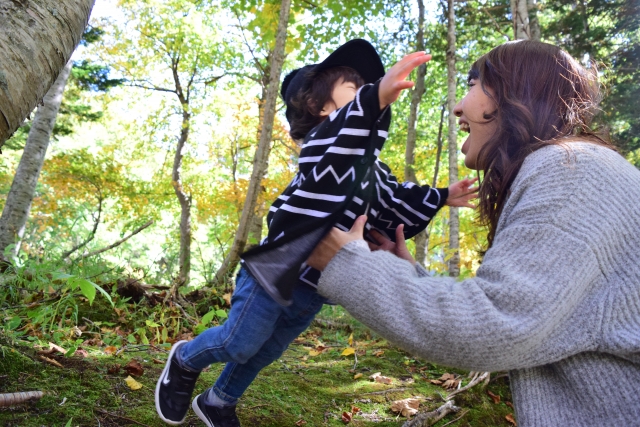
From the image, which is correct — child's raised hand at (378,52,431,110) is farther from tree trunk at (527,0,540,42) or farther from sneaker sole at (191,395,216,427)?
tree trunk at (527,0,540,42)

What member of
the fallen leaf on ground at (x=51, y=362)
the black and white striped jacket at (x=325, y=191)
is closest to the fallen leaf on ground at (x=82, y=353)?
the fallen leaf on ground at (x=51, y=362)

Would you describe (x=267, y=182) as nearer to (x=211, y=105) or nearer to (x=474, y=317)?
(x=211, y=105)

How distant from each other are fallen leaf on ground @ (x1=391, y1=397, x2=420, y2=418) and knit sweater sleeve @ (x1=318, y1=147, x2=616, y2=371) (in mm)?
1711

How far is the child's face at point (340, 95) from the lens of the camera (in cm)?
217

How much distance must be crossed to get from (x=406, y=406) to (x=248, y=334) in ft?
3.93

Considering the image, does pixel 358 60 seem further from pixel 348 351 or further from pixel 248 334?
pixel 348 351

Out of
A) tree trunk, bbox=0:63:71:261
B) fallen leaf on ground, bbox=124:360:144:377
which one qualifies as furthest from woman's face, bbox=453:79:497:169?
tree trunk, bbox=0:63:71:261

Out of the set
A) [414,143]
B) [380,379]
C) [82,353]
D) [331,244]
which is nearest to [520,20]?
[380,379]

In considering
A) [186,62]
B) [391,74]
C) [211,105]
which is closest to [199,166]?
[211,105]

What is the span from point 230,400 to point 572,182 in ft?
5.77

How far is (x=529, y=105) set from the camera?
49.6 inches

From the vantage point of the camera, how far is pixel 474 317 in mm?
971

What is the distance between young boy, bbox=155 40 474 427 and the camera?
55.5 inches

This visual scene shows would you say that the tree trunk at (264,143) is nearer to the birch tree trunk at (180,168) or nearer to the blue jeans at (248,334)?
the blue jeans at (248,334)
